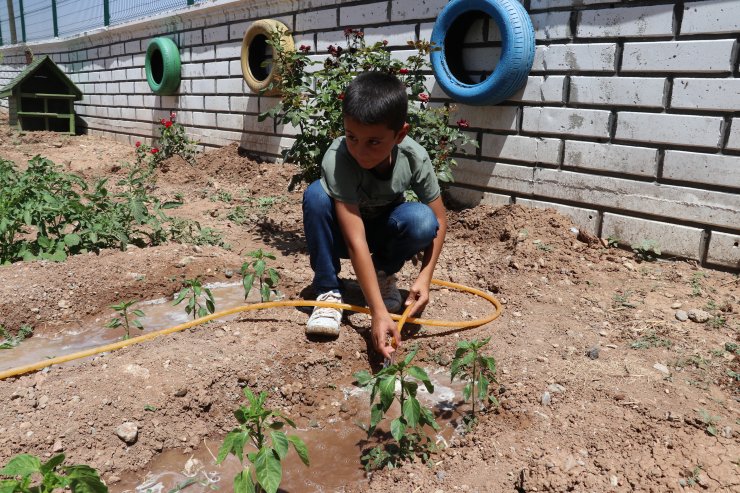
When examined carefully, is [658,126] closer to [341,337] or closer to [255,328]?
[341,337]

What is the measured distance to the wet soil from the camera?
1.70 meters

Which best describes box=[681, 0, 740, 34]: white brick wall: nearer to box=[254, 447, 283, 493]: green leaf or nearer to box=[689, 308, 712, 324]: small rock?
box=[689, 308, 712, 324]: small rock

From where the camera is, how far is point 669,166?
320 centimetres

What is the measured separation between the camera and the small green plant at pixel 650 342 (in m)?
2.38

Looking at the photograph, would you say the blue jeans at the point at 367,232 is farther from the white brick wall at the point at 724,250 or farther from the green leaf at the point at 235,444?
the white brick wall at the point at 724,250

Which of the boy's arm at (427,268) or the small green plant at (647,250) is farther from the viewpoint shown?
the small green plant at (647,250)

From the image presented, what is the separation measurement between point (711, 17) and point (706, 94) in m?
0.39

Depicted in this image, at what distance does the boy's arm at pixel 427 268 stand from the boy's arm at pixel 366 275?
192mm

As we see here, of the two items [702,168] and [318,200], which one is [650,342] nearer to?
[702,168]

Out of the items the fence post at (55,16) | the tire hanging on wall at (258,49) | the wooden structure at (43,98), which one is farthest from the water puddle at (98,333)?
the fence post at (55,16)

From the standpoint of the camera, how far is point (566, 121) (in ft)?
11.8

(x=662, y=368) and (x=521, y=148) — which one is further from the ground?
(x=521, y=148)

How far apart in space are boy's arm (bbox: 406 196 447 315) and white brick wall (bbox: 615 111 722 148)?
1514mm

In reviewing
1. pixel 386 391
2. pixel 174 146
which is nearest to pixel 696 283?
pixel 386 391
